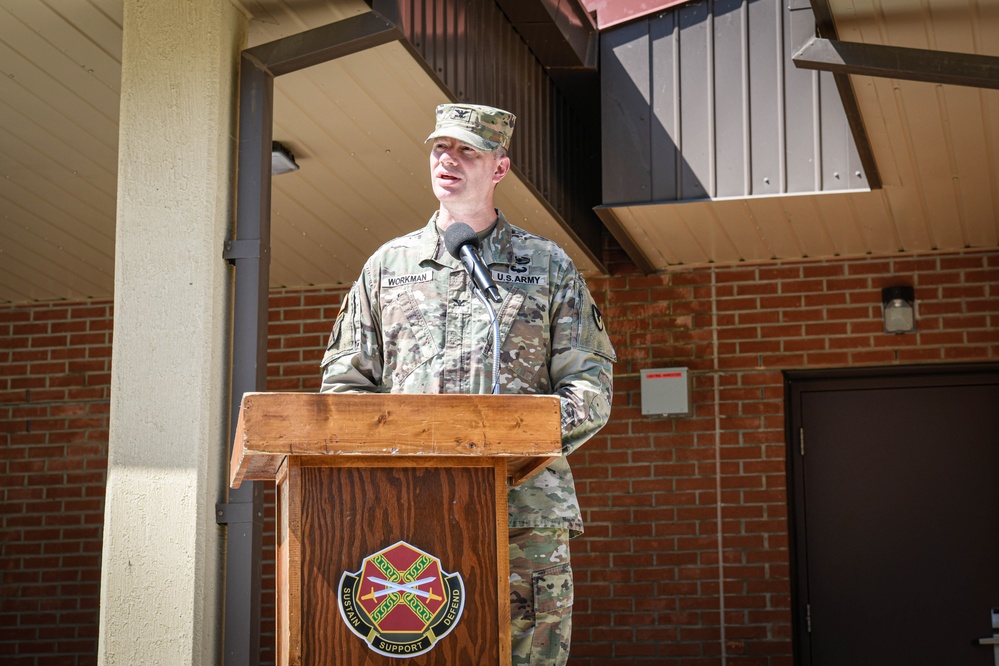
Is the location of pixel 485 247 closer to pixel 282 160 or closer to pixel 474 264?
pixel 474 264

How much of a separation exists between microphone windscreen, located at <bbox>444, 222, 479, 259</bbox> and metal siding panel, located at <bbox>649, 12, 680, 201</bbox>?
3138mm

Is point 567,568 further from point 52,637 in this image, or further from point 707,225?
point 52,637

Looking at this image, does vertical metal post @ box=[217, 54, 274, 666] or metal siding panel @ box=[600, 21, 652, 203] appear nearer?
vertical metal post @ box=[217, 54, 274, 666]

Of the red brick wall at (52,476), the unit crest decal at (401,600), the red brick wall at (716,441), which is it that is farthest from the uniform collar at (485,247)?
the red brick wall at (52,476)

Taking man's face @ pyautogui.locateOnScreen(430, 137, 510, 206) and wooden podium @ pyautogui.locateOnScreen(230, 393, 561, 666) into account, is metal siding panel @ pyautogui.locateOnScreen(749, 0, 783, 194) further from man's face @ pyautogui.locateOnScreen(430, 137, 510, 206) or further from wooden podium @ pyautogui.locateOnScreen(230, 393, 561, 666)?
wooden podium @ pyautogui.locateOnScreen(230, 393, 561, 666)

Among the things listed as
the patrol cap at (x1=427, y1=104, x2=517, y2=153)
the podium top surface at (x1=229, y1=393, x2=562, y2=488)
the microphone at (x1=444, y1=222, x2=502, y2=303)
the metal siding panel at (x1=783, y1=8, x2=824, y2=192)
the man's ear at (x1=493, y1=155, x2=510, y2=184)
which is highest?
the metal siding panel at (x1=783, y1=8, x2=824, y2=192)

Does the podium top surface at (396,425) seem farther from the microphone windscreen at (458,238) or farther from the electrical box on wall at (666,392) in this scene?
the electrical box on wall at (666,392)

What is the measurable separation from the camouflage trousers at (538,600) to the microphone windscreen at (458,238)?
586 mm

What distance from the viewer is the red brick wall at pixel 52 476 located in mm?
7383

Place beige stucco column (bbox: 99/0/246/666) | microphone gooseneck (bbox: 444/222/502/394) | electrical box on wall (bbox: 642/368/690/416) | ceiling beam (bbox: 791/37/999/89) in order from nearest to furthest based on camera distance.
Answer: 1. microphone gooseneck (bbox: 444/222/502/394)
2. beige stucco column (bbox: 99/0/246/666)
3. ceiling beam (bbox: 791/37/999/89)
4. electrical box on wall (bbox: 642/368/690/416)

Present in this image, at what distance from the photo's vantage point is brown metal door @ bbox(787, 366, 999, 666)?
6.50 metres

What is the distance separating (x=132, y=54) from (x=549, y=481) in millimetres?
2044

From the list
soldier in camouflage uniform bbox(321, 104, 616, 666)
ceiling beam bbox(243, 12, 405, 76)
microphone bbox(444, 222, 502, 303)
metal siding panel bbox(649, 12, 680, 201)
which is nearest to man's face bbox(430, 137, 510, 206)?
soldier in camouflage uniform bbox(321, 104, 616, 666)

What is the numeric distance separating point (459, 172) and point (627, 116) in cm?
306
